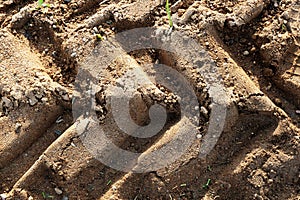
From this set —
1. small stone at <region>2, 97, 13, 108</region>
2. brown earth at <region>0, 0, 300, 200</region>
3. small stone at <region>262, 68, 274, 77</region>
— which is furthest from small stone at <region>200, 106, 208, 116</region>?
small stone at <region>2, 97, 13, 108</region>

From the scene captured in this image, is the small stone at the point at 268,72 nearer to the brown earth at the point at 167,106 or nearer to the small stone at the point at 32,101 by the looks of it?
the brown earth at the point at 167,106

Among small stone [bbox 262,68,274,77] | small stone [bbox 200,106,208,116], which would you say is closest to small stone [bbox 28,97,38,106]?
small stone [bbox 200,106,208,116]

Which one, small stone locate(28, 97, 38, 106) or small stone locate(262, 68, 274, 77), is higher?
small stone locate(28, 97, 38, 106)

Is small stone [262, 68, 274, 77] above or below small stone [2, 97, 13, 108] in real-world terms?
below

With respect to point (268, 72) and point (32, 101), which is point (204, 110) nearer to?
point (268, 72)

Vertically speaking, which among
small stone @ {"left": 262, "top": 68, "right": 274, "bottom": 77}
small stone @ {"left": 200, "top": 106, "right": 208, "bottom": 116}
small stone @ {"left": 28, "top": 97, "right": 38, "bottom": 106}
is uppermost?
small stone @ {"left": 28, "top": 97, "right": 38, "bottom": 106}

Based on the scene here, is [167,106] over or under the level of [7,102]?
under

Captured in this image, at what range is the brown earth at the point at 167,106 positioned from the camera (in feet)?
6.93

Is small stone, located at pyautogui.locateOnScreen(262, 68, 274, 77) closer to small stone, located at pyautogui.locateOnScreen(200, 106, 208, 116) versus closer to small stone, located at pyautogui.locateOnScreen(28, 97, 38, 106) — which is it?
small stone, located at pyautogui.locateOnScreen(200, 106, 208, 116)

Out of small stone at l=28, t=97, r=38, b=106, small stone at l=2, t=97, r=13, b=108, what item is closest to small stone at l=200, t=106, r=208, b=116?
small stone at l=28, t=97, r=38, b=106

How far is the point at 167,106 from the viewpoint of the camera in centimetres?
215

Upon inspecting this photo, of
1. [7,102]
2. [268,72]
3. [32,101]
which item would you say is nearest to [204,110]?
[268,72]

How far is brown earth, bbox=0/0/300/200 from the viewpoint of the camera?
2111 mm

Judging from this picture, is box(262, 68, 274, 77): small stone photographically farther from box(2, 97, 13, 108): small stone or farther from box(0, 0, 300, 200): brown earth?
box(2, 97, 13, 108): small stone
